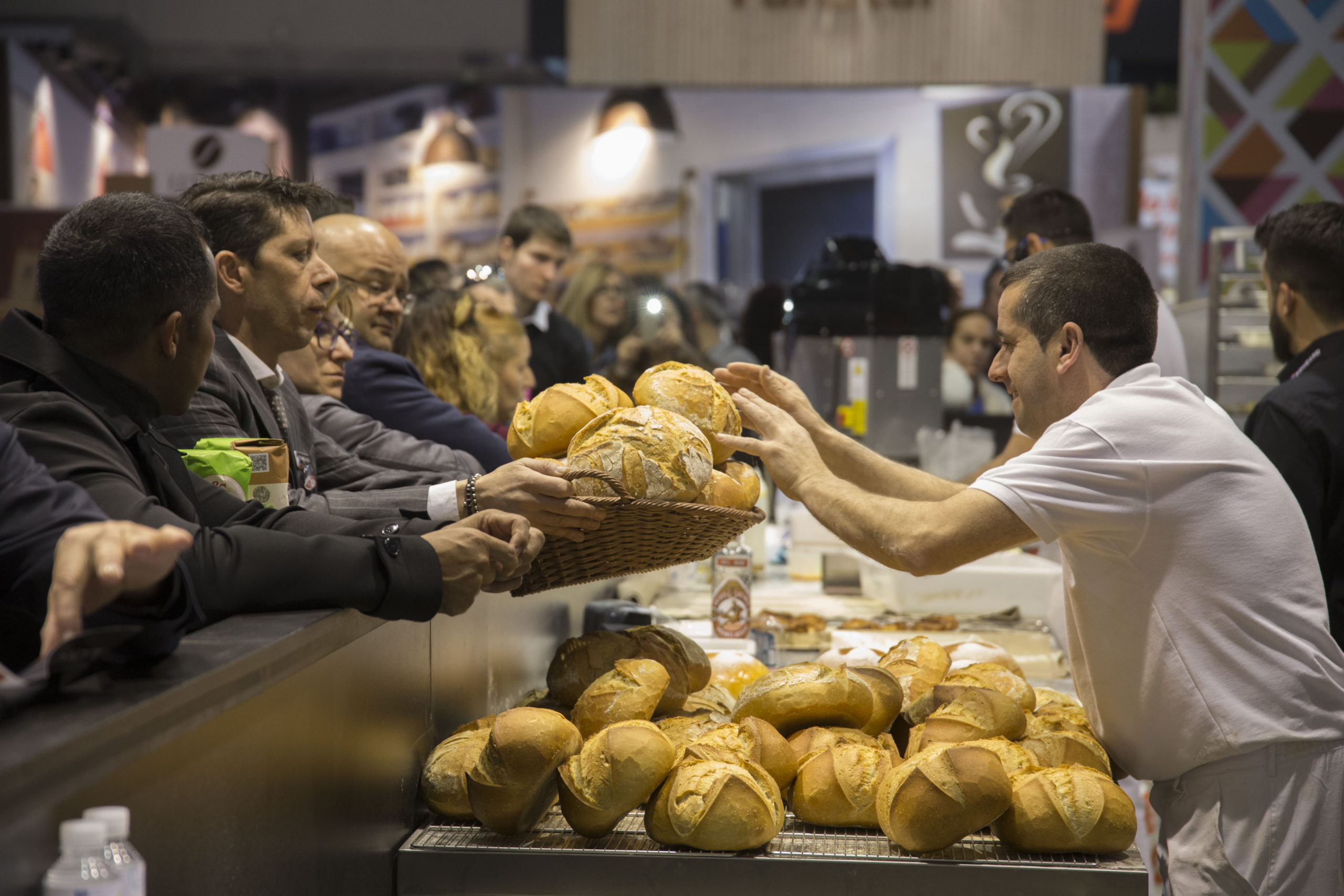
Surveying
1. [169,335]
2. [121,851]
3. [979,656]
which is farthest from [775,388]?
[121,851]

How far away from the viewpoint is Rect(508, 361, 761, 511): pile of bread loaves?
1875 millimetres

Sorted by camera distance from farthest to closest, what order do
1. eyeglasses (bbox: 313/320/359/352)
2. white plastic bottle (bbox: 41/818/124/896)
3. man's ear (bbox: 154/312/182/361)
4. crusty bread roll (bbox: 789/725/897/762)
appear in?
eyeglasses (bbox: 313/320/359/352)
crusty bread roll (bbox: 789/725/897/762)
man's ear (bbox: 154/312/182/361)
white plastic bottle (bbox: 41/818/124/896)

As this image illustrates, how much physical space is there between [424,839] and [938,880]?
2.57 ft

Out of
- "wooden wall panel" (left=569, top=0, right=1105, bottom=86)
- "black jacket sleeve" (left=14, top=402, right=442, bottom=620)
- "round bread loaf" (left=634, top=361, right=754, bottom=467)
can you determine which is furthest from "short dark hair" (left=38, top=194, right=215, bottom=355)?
"wooden wall panel" (left=569, top=0, right=1105, bottom=86)

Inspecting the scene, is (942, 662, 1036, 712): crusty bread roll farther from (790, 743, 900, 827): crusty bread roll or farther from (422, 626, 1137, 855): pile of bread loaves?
(790, 743, 900, 827): crusty bread roll

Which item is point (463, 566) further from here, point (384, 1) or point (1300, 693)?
point (384, 1)

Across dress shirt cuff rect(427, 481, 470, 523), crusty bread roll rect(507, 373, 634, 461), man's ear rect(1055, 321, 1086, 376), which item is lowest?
dress shirt cuff rect(427, 481, 470, 523)

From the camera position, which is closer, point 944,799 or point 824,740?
point 944,799

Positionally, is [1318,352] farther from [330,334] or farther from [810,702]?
[330,334]

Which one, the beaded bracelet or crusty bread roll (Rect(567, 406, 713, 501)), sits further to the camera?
the beaded bracelet

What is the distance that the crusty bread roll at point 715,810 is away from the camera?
166 centimetres

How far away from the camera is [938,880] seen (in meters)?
1.67

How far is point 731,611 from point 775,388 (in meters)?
0.65

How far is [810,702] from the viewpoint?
198cm
